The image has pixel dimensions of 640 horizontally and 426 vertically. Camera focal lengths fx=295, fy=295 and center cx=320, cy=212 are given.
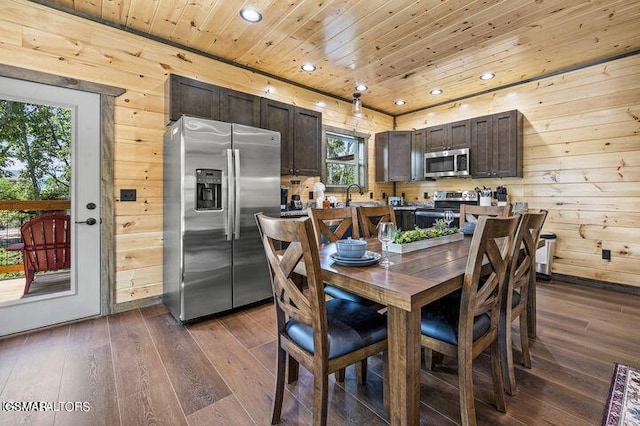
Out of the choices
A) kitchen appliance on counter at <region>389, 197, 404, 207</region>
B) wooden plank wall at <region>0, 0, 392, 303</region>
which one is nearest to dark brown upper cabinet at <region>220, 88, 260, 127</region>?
wooden plank wall at <region>0, 0, 392, 303</region>

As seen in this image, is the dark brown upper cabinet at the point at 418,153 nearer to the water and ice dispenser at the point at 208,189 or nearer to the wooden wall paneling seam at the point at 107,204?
the water and ice dispenser at the point at 208,189

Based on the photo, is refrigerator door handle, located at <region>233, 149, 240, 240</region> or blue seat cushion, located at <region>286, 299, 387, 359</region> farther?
refrigerator door handle, located at <region>233, 149, 240, 240</region>

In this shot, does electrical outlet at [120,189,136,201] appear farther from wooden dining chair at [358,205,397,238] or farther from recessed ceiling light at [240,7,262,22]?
wooden dining chair at [358,205,397,238]

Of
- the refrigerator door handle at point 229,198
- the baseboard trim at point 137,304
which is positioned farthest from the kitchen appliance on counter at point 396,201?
the baseboard trim at point 137,304

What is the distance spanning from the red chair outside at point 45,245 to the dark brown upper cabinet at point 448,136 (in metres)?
4.92

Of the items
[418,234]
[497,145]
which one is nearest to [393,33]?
[418,234]

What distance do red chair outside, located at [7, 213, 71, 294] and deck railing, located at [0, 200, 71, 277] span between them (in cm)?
3

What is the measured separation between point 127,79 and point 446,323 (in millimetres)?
3420

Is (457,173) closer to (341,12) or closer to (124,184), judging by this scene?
(341,12)

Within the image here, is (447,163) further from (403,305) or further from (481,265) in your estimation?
(403,305)

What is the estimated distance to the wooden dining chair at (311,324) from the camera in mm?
1160

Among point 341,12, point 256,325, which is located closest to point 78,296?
point 256,325

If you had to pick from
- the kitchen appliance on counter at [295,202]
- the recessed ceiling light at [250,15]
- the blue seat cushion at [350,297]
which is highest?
the recessed ceiling light at [250,15]

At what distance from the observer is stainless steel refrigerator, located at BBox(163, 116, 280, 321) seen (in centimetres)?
261
